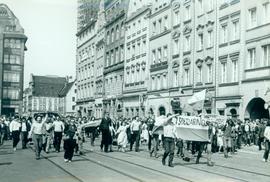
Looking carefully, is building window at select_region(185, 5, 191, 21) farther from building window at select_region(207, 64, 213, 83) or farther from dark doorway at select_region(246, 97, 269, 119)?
dark doorway at select_region(246, 97, 269, 119)

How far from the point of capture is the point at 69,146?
19.5 metres

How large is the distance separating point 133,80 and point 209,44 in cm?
1985

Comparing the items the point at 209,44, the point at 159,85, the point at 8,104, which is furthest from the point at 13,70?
the point at 209,44

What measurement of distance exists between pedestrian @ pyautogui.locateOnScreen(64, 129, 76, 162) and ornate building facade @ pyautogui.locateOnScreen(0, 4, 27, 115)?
58630mm

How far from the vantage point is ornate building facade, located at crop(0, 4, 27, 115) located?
78.4 metres

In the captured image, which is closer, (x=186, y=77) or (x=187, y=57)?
(x=187, y=57)

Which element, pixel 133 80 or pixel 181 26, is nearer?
pixel 181 26

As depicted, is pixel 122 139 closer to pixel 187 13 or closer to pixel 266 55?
pixel 266 55

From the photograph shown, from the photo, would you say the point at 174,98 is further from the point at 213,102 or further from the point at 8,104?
the point at 8,104

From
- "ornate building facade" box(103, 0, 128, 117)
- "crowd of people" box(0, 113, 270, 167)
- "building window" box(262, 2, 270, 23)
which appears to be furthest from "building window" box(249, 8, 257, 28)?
"ornate building facade" box(103, 0, 128, 117)

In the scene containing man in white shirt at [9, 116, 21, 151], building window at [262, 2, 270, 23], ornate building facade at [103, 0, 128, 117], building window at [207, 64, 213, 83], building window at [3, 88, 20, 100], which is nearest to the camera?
man in white shirt at [9, 116, 21, 151]

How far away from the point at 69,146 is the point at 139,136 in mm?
7214

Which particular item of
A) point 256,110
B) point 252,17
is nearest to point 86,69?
point 252,17

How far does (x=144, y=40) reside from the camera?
55.9m
